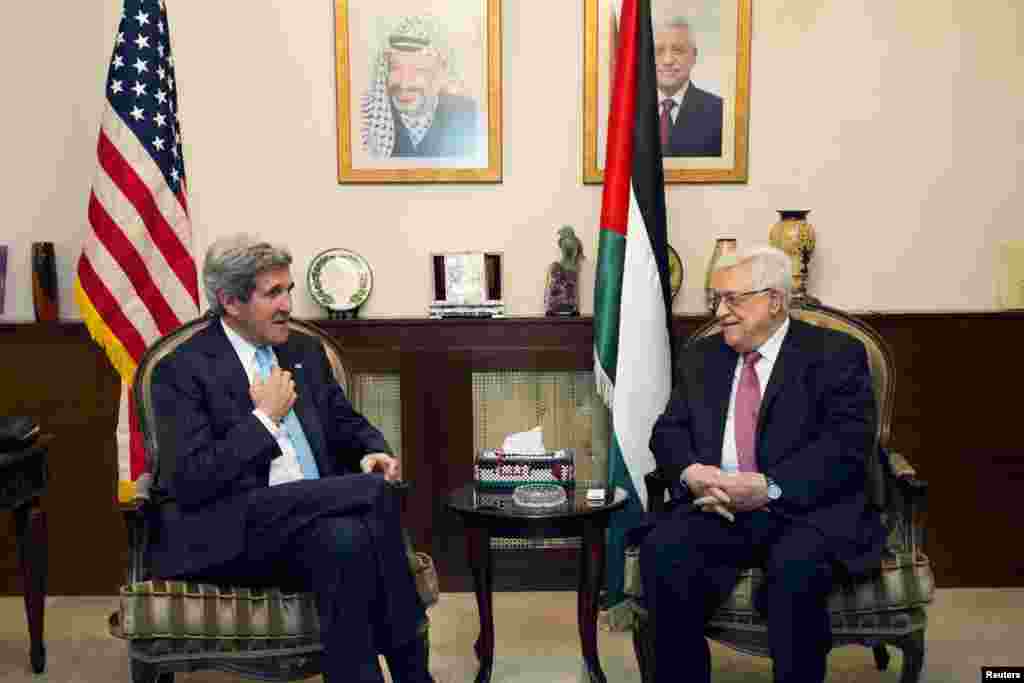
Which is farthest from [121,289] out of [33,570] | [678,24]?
[678,24]

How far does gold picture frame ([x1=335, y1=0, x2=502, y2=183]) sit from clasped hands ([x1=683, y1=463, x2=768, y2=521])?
6.20ft

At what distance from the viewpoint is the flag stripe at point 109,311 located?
12.8 feet

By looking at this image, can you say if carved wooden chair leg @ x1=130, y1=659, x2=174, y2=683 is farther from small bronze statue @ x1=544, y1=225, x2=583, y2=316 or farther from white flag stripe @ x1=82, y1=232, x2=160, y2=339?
small bronze statue @ x1=544, y1=225, x2=583, y2=316

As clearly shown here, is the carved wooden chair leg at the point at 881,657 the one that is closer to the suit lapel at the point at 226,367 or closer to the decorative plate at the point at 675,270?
the decorative plate at the point at 675,270

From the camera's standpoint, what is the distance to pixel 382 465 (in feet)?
10.6

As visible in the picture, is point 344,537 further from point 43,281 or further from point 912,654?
point 43,281

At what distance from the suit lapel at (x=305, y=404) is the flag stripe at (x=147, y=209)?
88cm

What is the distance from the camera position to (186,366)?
3.08 meters

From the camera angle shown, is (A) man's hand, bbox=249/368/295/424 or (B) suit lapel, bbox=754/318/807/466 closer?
(A) man's hand, bbox=249/368/295/424

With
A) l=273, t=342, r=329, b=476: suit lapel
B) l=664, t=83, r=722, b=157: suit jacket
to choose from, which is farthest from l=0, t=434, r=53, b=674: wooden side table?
l=664, t=83, r=722, b=157: suit jacket

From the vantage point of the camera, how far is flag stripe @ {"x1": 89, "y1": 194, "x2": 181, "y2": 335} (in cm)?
390

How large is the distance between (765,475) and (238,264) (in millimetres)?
1699

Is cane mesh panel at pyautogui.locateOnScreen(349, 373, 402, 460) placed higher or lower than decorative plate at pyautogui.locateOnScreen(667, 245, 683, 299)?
lower

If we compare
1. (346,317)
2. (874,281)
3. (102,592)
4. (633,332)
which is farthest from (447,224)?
(102,592)
